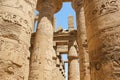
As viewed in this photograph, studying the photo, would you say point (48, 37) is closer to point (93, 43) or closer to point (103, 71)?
point (93, 43)

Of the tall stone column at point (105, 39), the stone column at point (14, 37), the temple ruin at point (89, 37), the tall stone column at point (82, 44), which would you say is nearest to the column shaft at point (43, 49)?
the tall stone column at point (82, 44)

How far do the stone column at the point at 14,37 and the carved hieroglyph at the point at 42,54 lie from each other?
16.2 ft

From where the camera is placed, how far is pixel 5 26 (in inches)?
184

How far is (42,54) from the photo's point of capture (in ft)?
34.0

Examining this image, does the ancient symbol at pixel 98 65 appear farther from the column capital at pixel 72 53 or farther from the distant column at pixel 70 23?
the distant column at pixel 70 23

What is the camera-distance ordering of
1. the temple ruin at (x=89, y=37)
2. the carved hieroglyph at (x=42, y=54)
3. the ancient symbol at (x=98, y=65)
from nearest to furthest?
the temple ruin at (x=89, y=37), the ancient symbol at (x=98, y=65), the carved hieroglyph at (x=42, y=54)

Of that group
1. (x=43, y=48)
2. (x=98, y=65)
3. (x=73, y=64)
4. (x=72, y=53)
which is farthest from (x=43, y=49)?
(x=73, y=64)

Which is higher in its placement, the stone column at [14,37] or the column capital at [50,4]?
the column capital at [50,4]

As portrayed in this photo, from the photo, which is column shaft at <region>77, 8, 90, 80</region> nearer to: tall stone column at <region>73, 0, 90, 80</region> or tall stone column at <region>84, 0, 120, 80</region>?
tall stone column at <region>73, 0, 90, 80</region>

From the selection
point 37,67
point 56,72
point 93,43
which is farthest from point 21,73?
point 56,72

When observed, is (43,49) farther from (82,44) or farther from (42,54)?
(82,44)

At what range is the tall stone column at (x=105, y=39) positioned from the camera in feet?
12.9

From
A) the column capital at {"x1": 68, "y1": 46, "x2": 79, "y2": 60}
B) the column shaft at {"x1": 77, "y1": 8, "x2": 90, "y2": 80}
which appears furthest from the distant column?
the column shaft at {"x1": 77, "y1": 8, "x2": 90, "y2": 80}

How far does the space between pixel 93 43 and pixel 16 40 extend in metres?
2.10
